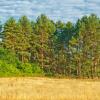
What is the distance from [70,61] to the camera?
91.9 meters

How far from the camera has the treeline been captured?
8381cm

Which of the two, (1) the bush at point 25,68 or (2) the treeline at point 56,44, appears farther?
(2) the treeline at point 56,44

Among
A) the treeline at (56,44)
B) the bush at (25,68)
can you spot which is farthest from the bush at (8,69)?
the treeline at (56,44)

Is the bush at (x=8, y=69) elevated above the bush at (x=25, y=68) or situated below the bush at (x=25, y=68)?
above

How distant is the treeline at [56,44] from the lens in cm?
8381

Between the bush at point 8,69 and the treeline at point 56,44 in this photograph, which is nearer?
the bush at point 8,69

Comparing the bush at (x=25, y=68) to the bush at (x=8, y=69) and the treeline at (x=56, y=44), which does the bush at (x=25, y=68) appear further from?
the treeline at (x=56, y=44)

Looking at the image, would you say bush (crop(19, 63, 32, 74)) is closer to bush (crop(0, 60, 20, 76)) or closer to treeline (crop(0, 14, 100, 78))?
bush (crop(0, 60, 20, 76))

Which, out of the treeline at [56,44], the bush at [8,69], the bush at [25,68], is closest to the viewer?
Answer: the bush at [8,69]

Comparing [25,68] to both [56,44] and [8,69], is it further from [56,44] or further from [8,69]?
[56,44]

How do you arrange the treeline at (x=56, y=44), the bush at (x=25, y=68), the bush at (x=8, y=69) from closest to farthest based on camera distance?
the bush at (x=8, y=69), the bush at (x=25, y=68), the treeline at (x=56, y=44)

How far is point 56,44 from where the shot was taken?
92750mm

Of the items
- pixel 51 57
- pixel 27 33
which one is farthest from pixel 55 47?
pixel 27 33

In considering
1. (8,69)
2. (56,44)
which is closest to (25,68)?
(8,69)
